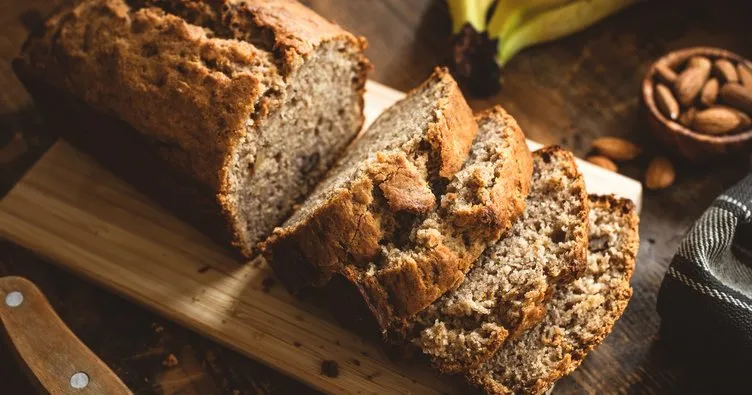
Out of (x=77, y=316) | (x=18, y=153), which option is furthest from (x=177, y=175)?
(x=18, y=153)

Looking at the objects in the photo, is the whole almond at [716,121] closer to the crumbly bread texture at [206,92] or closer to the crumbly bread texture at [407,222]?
the crumbly bread texture at [407,222]

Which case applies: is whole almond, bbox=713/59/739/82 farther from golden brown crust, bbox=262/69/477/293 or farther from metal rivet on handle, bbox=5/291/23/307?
metal rivet on handle, bbox=5/291/23/307

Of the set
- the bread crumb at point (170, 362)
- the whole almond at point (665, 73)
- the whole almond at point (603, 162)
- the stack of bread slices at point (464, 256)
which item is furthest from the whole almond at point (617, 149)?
the bread crumb at point (170, 362)

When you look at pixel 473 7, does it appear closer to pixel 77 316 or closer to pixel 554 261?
pixel 554 261

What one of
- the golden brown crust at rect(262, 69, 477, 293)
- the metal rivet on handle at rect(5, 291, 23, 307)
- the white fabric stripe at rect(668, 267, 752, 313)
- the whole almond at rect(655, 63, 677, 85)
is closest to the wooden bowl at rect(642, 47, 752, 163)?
the whole almond at rect(655, 63, 677, 85)

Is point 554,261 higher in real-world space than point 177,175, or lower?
higher

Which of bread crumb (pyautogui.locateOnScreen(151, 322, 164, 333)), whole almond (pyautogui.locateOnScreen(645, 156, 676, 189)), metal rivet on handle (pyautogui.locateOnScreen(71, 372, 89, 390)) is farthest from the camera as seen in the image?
whole almond (pyautogui.locateOnScreen(645, 156, 676, 189))

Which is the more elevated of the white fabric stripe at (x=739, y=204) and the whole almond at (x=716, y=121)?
the whole almond at (x=716, y=121)
